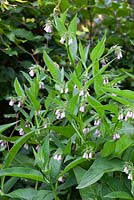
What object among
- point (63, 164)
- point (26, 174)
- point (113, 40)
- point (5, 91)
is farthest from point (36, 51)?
point (26, 174)

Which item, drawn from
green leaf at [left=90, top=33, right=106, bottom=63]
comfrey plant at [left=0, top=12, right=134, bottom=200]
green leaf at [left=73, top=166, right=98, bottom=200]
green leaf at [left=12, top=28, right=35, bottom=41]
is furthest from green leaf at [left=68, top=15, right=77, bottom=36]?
green leaf at [left=12, top=28, right=35, bottom=41]

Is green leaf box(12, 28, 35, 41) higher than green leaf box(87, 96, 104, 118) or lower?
higher

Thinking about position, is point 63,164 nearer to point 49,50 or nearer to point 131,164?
point 131,164

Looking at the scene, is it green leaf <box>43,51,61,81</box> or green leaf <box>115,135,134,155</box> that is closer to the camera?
green leaf <box>115,135,134,155</box>

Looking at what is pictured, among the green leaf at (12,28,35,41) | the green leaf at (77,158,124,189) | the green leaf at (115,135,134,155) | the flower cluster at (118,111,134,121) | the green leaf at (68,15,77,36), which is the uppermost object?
the green leaf at (68,15,77,36)

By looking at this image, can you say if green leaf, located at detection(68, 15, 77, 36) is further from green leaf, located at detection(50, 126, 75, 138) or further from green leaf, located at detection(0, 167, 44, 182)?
green leaf, located at detection(0, 167, 44, 182)

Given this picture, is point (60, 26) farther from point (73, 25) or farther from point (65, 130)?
point (65, 130)

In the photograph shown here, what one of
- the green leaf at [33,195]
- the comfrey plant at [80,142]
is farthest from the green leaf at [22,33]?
the green leaf at [33,195]
